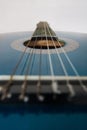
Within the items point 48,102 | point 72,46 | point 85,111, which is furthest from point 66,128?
point 72,46

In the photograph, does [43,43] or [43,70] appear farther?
[43,43]

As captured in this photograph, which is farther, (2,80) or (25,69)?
(25,69)

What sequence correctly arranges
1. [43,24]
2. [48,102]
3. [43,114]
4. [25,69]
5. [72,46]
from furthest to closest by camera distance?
[43,24], [72,46], [25,69], [43,114], [48,102]

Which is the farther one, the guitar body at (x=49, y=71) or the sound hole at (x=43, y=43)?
the sound hole at (x=43, y=43)

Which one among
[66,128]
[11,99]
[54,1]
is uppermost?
[54,1]

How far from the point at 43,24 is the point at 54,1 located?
51 cm

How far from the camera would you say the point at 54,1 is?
5.00 ft

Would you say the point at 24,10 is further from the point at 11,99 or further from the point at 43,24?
the point at 11,99

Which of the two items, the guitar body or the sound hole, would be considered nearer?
the guitar body

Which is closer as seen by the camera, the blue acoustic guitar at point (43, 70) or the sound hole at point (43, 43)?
the blue acoustic guitar at point (43, 70)

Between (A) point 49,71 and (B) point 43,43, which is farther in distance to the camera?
(B) point 43,43

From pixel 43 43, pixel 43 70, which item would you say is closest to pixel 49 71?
pixel 43 70

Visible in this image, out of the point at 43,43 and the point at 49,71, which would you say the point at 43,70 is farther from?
the point at 43,43

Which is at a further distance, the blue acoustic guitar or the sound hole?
the sound hole
